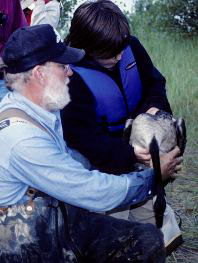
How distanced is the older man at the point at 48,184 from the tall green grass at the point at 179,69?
4.00m

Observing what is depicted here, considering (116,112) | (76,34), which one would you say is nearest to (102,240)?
(116,112)

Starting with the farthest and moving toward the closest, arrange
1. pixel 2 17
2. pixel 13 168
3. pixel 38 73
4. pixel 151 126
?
1. pixel 2 17
2. pixel 151 126
3. pixel 38 73
4. pixel 13 168

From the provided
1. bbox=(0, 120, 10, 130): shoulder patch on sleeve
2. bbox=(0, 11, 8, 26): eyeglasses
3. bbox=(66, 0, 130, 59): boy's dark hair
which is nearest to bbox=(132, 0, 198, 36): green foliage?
bbox=(0, 11, 8, 26): eyeglasses

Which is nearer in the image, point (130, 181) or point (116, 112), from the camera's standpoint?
point (130, 181)

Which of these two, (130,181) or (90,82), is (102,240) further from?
(90,82)

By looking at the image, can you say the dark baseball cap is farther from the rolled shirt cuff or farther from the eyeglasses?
A: the eyeglasses

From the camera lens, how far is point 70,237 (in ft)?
9.95

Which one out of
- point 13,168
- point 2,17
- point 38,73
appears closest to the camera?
point 13,168

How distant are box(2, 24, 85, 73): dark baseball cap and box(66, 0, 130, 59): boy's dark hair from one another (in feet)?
1.94

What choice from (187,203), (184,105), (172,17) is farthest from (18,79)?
(172,17)

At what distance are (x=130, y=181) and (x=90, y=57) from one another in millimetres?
1147

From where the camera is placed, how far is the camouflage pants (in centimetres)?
285

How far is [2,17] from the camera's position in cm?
419

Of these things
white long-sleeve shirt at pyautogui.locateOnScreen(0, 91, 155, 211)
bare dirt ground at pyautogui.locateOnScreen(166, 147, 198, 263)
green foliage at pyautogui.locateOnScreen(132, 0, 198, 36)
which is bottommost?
green foliage at pyautogui.locateOnScreen(132, 0, 198, 36)
